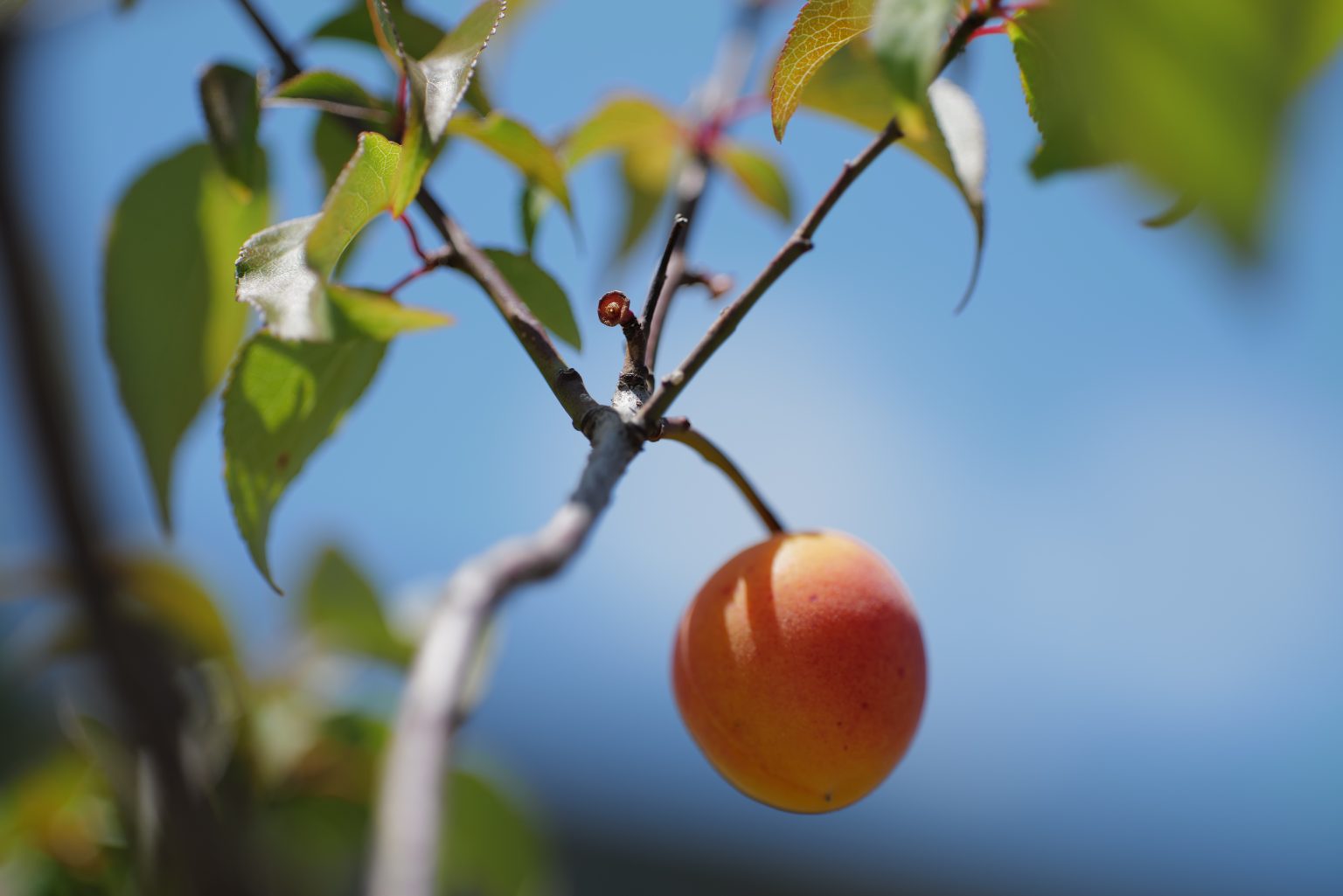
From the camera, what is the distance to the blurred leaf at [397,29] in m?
0.63

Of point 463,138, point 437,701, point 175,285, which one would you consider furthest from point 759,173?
point 437,701

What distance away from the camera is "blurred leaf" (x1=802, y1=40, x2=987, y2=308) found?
0.57 meters

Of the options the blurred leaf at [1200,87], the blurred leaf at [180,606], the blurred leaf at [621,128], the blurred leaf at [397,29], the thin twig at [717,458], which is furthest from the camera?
the blurred leaf at [180,606]

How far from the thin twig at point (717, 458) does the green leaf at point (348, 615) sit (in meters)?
0.48

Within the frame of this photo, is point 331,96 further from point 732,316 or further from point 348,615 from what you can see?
point 348,615

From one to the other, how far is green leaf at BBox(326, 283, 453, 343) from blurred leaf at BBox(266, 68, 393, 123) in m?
0.12

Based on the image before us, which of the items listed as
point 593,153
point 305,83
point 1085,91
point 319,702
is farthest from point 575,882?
point 1085,91

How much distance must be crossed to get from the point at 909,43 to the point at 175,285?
20.4 inches

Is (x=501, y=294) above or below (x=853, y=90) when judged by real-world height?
below

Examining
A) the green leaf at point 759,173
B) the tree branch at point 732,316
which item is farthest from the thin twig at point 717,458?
the green leaf at point 759,173

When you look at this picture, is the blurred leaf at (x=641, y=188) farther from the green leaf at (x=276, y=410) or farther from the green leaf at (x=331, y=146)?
the green leaf at (x=276, y=410)

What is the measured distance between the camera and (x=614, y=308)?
1.56 ft

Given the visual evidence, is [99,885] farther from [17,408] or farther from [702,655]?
[17,408]

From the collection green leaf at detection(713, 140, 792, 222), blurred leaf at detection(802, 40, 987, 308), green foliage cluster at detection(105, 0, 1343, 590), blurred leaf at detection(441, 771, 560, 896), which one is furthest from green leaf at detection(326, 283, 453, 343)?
blurred leaf at detection(441, 771, 560, 896)
